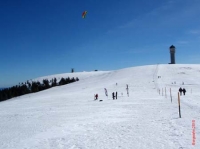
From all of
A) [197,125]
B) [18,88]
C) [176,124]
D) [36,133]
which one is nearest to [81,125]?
[36,133]

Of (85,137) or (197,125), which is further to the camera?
(197,125)

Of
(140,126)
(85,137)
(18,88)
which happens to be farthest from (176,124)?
(18,88)

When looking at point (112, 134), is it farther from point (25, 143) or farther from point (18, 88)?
point (18, 88)

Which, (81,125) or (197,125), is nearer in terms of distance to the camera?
(197,125)

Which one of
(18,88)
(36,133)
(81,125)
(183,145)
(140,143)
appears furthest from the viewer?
(18,88)

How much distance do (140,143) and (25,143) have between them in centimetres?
547

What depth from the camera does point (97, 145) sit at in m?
9.81

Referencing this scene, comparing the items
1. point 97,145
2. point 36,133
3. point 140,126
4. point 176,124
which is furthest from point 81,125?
point 176,124

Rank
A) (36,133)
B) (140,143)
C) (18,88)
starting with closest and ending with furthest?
(140,143) → (36,133) → (18,88)

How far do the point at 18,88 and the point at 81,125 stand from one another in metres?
118

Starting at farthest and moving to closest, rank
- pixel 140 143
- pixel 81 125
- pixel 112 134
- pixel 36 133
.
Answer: pixel 81 125 → pixel 36 133 → pixel 112 134 → pixel 140 143

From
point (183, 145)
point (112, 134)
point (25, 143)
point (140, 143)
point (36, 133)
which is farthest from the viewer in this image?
point (36, 133)

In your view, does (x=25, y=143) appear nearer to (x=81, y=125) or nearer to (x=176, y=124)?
(x=81, y=125)

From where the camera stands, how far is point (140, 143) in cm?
973
